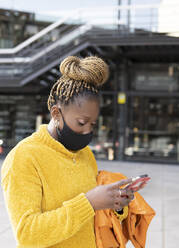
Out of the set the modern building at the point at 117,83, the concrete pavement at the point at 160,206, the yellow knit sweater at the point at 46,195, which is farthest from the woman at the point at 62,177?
the modern building at the point at 117,83

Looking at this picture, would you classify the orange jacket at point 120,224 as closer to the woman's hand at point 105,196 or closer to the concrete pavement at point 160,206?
the woman's hand at point 105,196

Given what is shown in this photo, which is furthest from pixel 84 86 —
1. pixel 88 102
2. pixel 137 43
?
pixel 137 43

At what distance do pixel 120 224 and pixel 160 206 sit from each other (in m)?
4.97

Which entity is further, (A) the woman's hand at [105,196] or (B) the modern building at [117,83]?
(B) the modern building at [117,83]

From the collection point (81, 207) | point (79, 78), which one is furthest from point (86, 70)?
point (81, 207)

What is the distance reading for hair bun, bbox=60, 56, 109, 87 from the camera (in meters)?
1.52

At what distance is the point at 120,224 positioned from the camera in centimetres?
178

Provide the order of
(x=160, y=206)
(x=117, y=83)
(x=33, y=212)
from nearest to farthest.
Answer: (x=33, y=212) < (x=160, y=206) < (x=117, y=83)

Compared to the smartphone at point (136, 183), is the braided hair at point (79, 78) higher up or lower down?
higher up

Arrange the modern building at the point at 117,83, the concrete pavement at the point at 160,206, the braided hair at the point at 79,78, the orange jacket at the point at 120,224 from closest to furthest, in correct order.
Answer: the braided hair at the point at 79,78, the orange jacket at the point at 120,224, the concrete pavement at the point at 160,206, the modern building at the point at 117,83

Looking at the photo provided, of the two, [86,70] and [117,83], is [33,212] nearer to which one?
[86,70]

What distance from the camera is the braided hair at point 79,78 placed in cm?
152

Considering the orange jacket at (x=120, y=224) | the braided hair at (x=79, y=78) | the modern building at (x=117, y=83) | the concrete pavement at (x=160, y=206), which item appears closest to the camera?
the braided hair at (x=79, y=78)

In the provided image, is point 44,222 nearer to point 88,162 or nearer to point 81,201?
point 81,201
